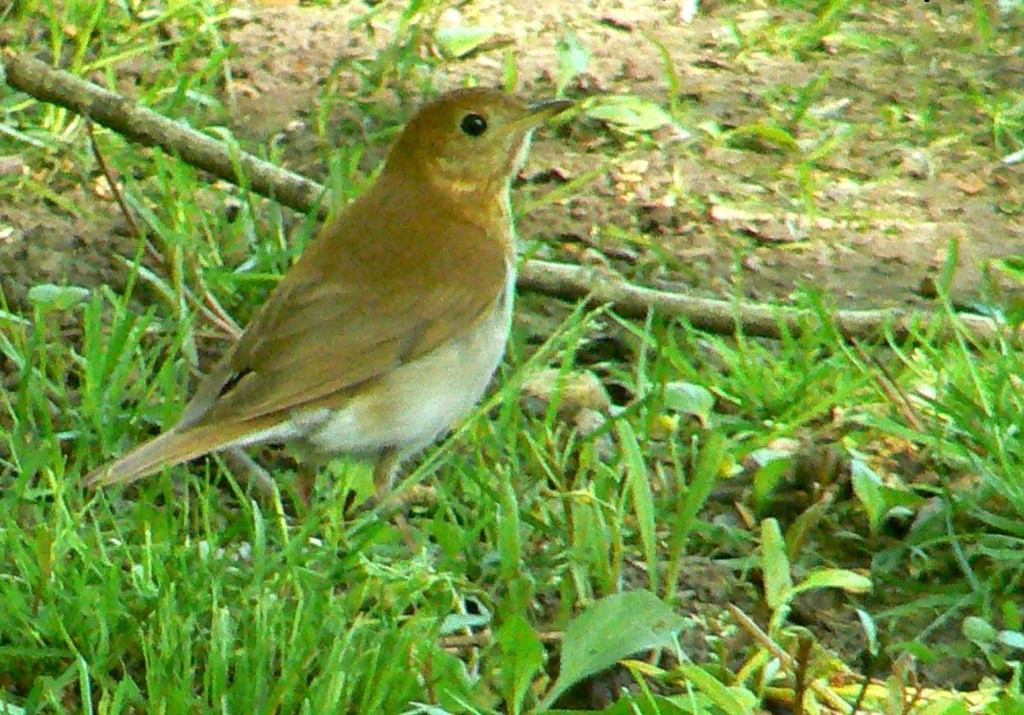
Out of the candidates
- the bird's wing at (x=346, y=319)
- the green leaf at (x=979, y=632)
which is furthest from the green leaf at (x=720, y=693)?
the bird's wing at (x=346, y=319)

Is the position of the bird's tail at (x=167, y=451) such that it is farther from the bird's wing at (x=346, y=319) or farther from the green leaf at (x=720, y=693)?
the green leaf at (x=720, y=693)

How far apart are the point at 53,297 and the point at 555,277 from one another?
1.36 m

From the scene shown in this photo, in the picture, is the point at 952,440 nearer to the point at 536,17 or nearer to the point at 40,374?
the point at 40,374

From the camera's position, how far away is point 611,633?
3719mm

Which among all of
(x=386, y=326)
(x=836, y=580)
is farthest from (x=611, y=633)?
(x=386, y=326)

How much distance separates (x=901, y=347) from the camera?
5.15 m

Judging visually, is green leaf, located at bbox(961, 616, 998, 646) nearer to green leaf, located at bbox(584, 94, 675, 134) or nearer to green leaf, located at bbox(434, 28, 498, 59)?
green leaf, located at bbox(584, 94, 675, 134)

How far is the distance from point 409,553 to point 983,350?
1.63 m

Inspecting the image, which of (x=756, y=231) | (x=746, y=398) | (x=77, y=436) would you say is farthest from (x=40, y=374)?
(x=756, y=231)

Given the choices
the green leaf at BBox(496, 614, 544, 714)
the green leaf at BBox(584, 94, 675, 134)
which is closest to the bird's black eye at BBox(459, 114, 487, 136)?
the green leaf at BBox(584, 94, 675, 134)

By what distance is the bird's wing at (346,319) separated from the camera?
4.48m

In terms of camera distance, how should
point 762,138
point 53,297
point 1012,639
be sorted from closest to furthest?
point 1012,639, point 53,297, point 762,138

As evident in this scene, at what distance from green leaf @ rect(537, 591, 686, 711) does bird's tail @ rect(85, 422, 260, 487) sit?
3.18ft

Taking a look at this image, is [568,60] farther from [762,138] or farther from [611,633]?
[611,633]
